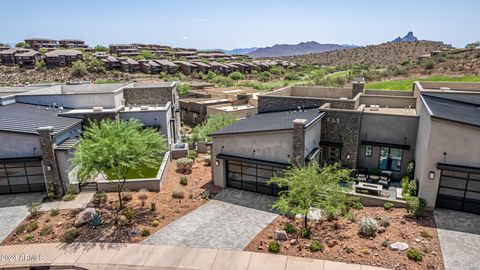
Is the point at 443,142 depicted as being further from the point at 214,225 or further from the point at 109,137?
the point at 109,137

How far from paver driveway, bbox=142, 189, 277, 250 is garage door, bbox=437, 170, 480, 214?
1095 cm

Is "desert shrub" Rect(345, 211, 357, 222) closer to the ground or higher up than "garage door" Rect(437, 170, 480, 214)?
closer to the ground

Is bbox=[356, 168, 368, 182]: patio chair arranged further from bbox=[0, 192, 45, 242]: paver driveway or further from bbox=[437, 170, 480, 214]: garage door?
bbox=[0, 192, 45, 242]: paver driveway

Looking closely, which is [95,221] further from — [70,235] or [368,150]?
[368,150]

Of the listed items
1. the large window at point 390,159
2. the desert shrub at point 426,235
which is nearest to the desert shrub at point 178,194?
the desert shrub at point 426,235

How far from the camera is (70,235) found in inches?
716

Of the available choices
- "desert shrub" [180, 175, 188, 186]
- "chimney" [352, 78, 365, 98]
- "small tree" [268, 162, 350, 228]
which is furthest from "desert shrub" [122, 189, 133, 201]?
"chimney" [352, 78, 365, 98]

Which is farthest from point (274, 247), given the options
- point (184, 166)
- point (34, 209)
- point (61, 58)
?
point (61, 58)

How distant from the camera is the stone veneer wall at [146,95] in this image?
3588 centimetres

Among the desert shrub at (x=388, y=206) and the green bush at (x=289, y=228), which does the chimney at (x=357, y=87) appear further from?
the green bush at (x=289, y=228)

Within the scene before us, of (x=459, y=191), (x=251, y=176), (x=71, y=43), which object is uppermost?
(x=71, y=43)

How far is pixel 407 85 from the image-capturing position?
54219 mm

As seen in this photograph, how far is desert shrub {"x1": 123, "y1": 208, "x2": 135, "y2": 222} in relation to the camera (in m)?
19.8

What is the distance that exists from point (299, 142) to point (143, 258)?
1212 cm
